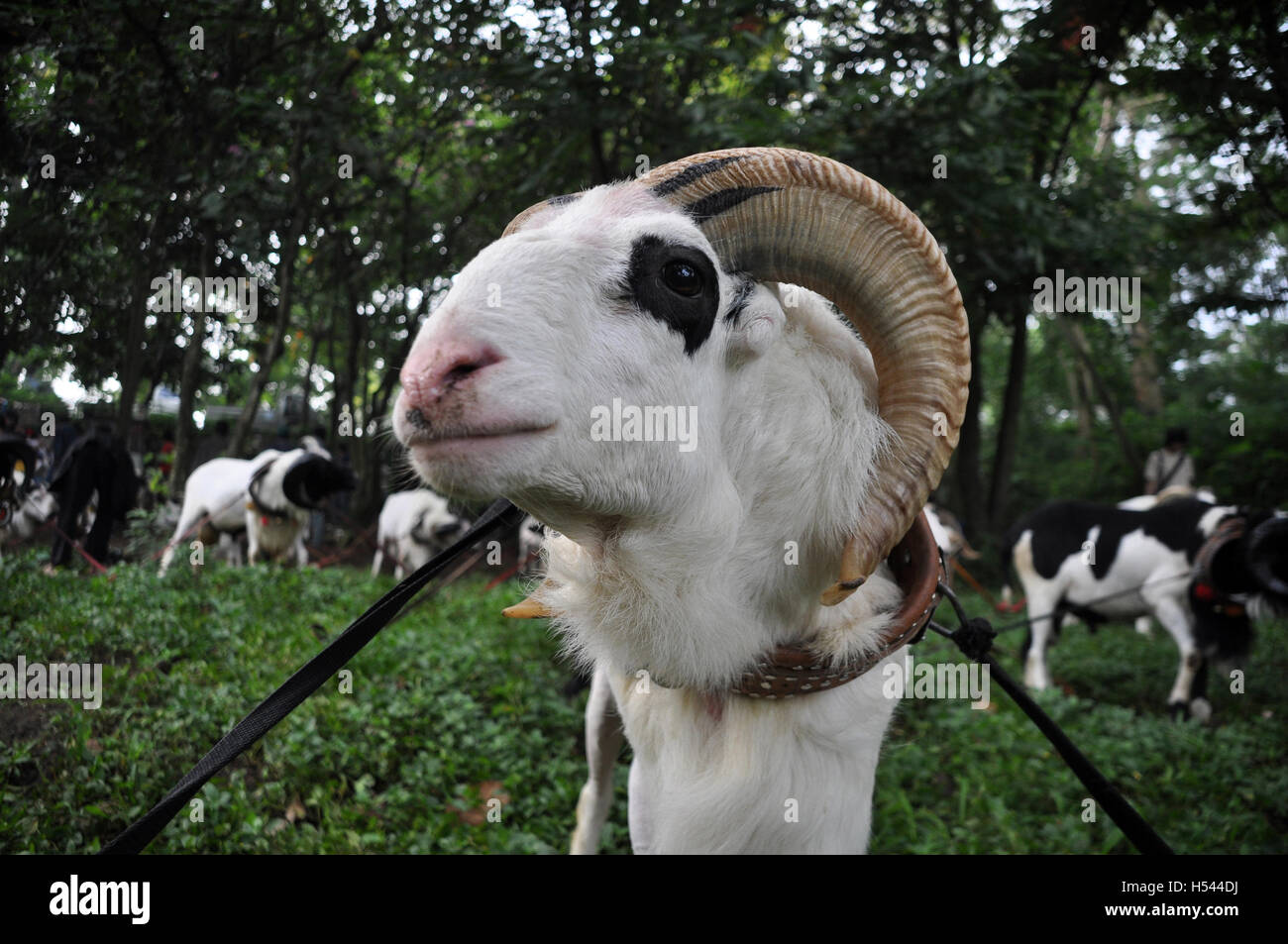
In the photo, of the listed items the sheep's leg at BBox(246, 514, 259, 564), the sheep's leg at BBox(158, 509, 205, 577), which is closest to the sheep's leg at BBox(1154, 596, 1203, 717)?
the sheep's leg at BBox(158, 509, 205, 577)

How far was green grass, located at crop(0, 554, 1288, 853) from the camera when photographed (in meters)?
2.33

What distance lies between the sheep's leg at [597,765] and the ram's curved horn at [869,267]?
148 centimetres

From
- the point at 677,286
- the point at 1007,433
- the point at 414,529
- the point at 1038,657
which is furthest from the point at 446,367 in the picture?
the point at 1007,433

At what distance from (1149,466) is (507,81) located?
35.4 ft

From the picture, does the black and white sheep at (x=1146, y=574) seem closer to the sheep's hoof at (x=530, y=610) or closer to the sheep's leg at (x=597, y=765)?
the sheep's leg at (x=597, y=765)

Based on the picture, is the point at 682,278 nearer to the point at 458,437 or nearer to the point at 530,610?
the point at 458,437

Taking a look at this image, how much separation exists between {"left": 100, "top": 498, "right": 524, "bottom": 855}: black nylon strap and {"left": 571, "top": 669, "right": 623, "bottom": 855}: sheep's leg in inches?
44.4

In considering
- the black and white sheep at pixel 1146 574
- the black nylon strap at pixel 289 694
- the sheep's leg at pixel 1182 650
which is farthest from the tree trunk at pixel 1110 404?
the black nylon strap at pixel 289 694

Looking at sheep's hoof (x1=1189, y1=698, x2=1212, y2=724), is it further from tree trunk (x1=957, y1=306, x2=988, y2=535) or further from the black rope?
tree trunk (x1=957, y1=306, x2=988, y2=535)

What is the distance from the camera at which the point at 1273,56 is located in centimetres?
449

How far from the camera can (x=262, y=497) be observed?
5.80 meters

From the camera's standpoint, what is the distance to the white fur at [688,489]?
133 centimetres

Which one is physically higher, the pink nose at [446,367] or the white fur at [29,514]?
the pink nose at [446,367]
